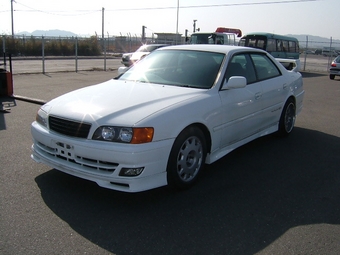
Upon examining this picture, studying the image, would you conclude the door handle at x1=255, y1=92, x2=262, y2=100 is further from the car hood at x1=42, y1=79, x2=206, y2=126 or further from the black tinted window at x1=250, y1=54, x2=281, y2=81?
the car hood at x1=42, y1=79, x2=206, y2=126

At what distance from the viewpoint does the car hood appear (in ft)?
12.1

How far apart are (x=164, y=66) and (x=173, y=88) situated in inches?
26.9

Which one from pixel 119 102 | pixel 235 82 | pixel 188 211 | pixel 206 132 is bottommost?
pixel 188 211

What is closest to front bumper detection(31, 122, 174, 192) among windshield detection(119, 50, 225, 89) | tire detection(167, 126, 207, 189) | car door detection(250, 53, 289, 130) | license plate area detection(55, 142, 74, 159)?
license plate area detection(55, 142, 74, 159)

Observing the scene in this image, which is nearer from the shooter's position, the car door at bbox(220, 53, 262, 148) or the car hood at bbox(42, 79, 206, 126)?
the car hood at bbox(42, 79, 206, 126)

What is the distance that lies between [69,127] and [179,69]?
6.04 feet

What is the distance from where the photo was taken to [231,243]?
3.09 m

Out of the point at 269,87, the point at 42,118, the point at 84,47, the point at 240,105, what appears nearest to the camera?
the point at 42,118

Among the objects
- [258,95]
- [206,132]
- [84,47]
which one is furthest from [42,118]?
[84,47]

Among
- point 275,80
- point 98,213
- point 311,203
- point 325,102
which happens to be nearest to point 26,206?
point 98,213

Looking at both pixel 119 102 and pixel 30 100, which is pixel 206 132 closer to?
pixel 119 102

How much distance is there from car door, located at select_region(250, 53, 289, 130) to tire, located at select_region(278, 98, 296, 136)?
0.63 feet

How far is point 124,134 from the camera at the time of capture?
3551 mm

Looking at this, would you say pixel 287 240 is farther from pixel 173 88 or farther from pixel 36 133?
pixel 36 133
